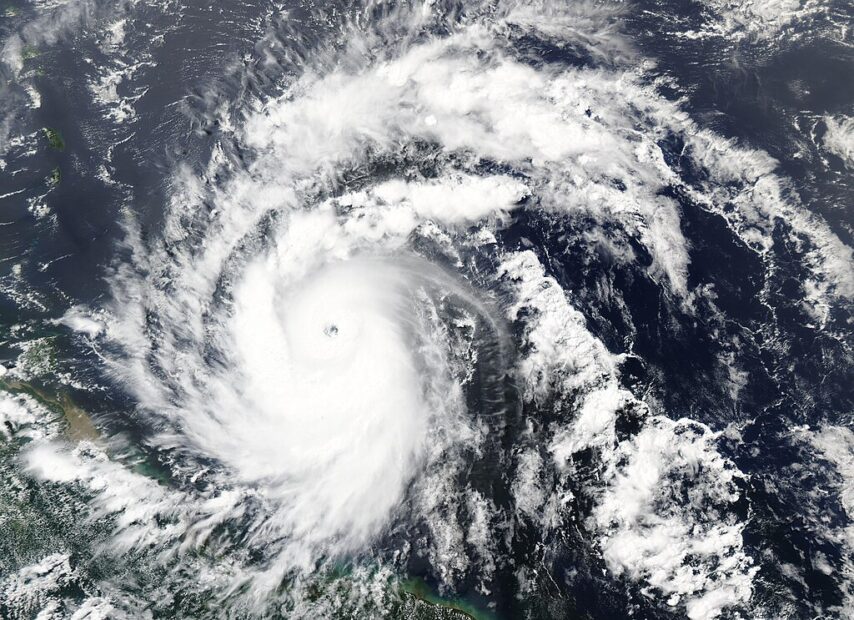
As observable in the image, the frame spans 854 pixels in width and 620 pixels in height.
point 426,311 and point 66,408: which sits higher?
point 426,311

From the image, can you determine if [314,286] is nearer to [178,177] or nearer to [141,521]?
[178,177]

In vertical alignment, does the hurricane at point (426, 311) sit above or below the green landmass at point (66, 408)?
above

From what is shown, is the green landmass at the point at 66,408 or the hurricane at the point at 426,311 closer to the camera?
the hurricane at the point at 426,311

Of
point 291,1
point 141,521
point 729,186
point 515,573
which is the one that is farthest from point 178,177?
point 729,186

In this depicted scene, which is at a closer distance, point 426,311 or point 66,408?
point 66,408

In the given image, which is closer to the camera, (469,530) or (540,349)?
(469,530)

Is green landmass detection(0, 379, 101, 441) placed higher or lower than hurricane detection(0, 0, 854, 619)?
lower

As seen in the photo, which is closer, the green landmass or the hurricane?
the hurricane

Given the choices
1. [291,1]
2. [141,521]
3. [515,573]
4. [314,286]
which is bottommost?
[141,521]
